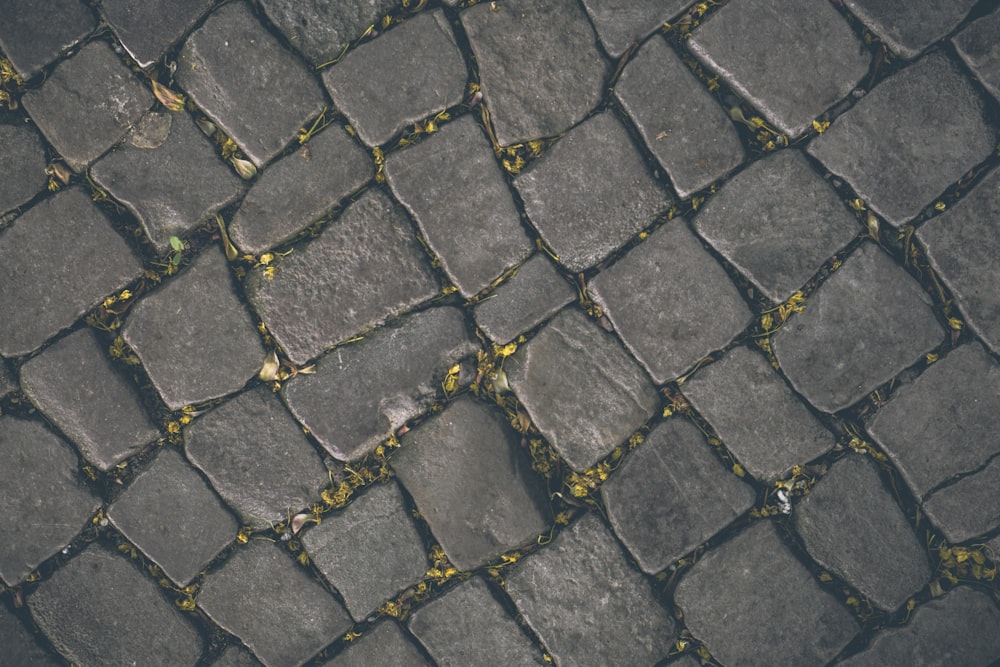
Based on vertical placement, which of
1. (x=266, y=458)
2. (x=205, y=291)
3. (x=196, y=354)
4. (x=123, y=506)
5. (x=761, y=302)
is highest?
(x=205, y=291)

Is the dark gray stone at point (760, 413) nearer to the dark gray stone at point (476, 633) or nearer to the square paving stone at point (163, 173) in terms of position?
the dark gray stone at point (476, 633)

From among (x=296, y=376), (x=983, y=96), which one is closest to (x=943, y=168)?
(x=983, y=96)

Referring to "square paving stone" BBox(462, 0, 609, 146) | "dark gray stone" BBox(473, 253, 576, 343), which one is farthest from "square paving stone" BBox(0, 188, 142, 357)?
"square paving stone" BBox(462, 0, 609, 146)

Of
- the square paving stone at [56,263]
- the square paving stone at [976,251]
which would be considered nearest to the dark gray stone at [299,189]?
the square paving stone at [56,263]

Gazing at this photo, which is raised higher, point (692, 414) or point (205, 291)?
point (205, 291)

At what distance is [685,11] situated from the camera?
90.0 inches

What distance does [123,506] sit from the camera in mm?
2285

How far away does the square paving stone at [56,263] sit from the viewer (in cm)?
226

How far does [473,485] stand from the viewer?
2258mm

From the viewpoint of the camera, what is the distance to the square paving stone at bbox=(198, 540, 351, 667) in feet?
7.50

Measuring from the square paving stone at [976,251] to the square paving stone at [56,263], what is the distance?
316 cm

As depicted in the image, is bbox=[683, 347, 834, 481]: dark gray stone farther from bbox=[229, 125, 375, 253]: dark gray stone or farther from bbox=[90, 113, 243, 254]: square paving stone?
bbox=[90, 113, 243, 254]: square paving stone

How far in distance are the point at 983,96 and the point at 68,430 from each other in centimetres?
379

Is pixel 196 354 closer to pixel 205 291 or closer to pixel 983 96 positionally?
pixel 205 291
